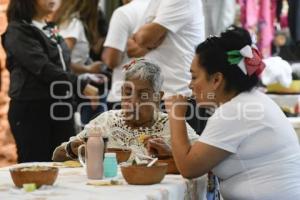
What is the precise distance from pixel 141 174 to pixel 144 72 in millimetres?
715

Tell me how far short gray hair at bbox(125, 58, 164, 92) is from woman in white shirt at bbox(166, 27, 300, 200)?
361 mm

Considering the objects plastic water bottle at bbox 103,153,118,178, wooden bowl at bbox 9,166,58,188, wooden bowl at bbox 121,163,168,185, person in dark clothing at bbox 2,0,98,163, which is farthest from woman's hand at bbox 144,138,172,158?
person in dark clothing at bbox 2,0,98,163

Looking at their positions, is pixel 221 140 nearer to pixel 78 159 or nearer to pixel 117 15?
pixel 78 159

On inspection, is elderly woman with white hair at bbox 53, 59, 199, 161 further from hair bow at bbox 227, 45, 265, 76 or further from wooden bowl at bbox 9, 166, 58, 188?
wooden bowl at bbox 9, 166, 58, 188

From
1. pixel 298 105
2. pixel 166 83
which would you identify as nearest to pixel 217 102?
pixel 166 83

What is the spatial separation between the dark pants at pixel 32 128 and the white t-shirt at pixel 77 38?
101cm

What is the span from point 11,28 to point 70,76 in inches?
16.5

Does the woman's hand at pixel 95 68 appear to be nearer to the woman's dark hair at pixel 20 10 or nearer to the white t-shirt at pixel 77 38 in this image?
the white t-shirt at pixel 77 38

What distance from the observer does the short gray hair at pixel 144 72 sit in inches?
111

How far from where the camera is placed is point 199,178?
2.52 meters

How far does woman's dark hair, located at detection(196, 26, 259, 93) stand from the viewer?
7.96 ft

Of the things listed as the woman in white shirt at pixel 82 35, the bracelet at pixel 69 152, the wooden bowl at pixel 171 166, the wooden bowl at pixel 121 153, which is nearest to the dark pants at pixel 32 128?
the woman in white shirt at pixel 82 35

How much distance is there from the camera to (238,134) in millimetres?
2348

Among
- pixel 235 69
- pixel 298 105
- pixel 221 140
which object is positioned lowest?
pixel 298 105
